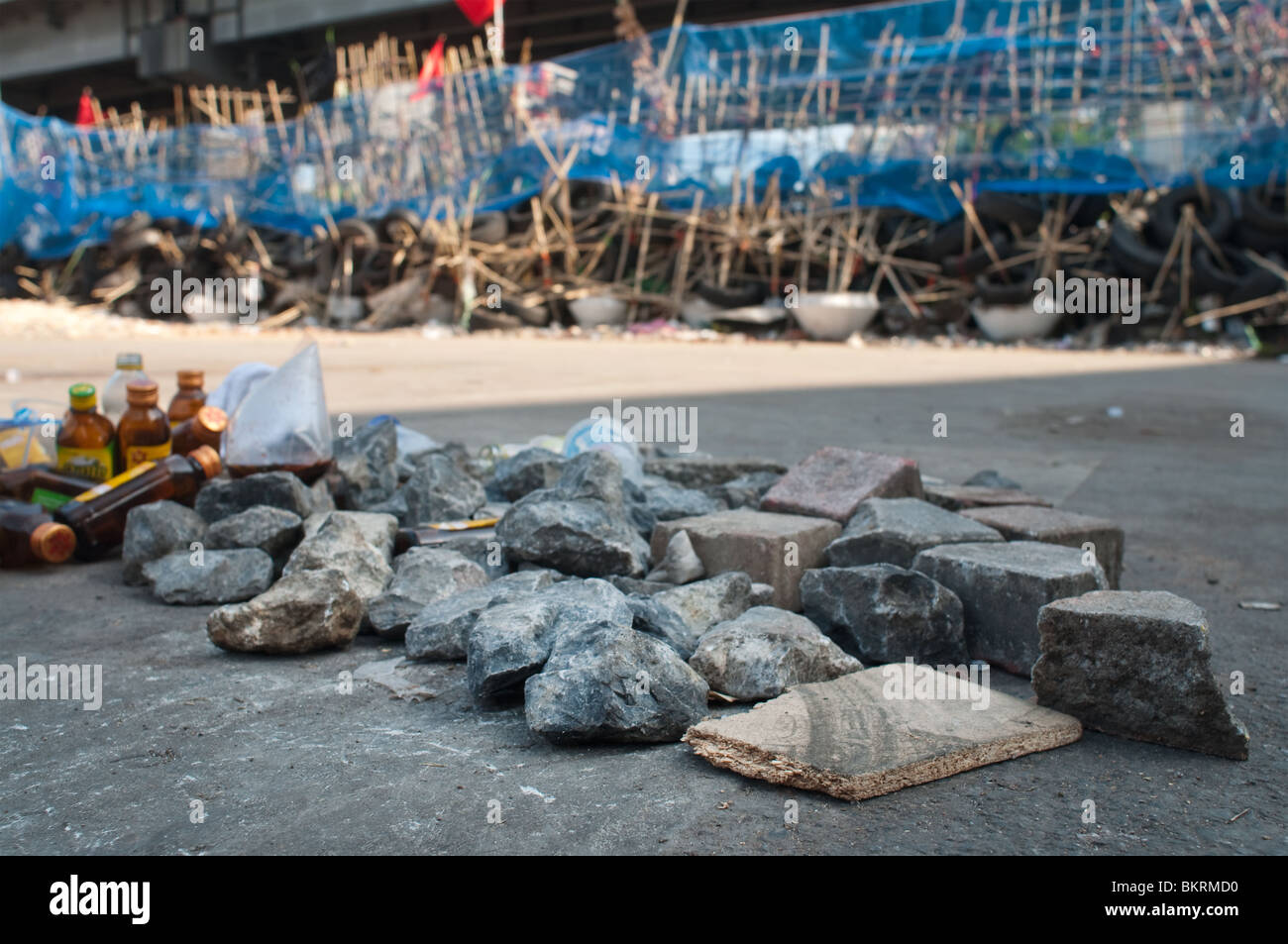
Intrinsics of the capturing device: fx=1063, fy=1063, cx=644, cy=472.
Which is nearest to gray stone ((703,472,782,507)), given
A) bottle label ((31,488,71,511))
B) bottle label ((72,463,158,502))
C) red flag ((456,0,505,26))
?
bottle label ((72,463,158,502))

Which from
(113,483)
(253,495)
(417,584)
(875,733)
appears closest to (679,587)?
(417,584)

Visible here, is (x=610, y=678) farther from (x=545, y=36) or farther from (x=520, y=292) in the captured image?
(x=545, y=36)

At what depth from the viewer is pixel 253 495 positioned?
2.65 metres

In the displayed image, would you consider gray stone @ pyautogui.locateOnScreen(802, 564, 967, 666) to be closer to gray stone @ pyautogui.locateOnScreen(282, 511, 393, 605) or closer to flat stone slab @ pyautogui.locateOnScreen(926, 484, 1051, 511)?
flat stone slab @ pyautogui.locateOnScreen(926, 484, 1051, 511)

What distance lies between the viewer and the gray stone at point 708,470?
3314 mm

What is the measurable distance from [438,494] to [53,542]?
36.7 inches

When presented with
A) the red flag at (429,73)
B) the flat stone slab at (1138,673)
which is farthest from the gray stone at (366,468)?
the red flag at (429,73)

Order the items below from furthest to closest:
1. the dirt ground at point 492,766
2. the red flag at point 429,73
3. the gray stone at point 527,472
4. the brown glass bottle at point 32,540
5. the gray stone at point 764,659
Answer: the red flag at point 429,73, the gray stone at point 527,472, the brown glass bottle at point 32,540, the gray stone at point 764,659, the dirt ground at point 492,766

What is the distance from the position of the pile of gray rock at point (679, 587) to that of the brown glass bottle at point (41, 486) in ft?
1.54

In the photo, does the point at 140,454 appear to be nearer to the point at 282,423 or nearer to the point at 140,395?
the point at 140,395

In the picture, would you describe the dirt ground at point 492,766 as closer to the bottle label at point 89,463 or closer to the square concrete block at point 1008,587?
the square concrete block at point 1008,587

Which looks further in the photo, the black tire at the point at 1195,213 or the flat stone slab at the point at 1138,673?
the black tire at the point at 1195,213

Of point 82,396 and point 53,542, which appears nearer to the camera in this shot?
point 53,542

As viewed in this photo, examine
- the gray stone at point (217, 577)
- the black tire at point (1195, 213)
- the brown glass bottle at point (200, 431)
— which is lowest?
the gray stone at point (217, 577)
